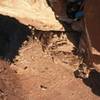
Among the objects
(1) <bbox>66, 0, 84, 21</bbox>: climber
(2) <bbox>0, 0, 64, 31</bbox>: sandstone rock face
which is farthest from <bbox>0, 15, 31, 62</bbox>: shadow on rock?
(1) <bbox>66, 0, 84, 21</bbox>: climber

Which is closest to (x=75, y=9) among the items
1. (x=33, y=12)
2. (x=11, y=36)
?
(x=33, y=12)

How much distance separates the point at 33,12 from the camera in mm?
3127

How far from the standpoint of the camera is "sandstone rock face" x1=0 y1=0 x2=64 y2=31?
3082 mm

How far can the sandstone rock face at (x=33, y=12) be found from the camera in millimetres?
3082

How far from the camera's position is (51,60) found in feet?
11.2

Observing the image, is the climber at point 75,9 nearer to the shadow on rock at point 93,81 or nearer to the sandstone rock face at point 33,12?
the sandstone rock face at point 33,12

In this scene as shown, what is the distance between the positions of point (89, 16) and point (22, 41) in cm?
68

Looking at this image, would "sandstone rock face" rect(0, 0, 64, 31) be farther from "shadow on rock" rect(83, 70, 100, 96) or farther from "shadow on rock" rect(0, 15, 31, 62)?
"shadow on rock" rect(83, 70, 100, 96)

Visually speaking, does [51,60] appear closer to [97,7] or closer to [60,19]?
[60,19]

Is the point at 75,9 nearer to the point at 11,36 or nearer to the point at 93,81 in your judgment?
the point at 93,81

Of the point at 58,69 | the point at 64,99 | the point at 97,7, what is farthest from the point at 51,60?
the point at 97,7

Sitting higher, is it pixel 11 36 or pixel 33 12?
pixel 33 12

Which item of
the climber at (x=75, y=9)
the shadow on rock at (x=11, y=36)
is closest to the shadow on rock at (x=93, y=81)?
the climber at (x=75, y=9)

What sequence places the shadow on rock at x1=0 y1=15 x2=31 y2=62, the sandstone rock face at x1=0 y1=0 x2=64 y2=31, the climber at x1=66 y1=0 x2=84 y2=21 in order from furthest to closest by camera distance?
the shadow on rock at x1=0 y1=15 x2=31 y2=62
the climber at x1=66 y1=0 x2=84 y2=21
the sandstone rock face at x1=0 y1=0 x2=64 y2=31
